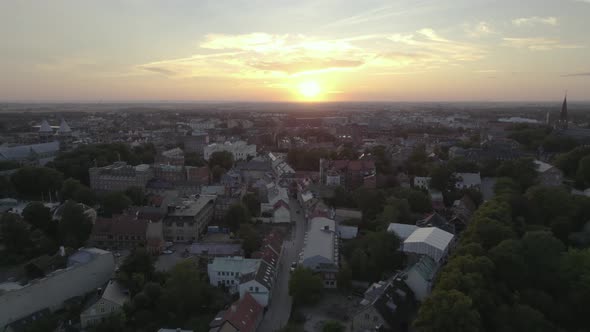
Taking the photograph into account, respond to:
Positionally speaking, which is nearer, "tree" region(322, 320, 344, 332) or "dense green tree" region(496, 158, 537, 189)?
"tree" region(322, 320, 344, 332)

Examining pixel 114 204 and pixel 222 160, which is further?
pixel 222 160

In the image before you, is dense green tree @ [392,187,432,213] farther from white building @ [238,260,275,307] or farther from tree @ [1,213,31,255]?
tree @ [1,213,31,255]

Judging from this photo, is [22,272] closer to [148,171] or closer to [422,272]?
[148,171]

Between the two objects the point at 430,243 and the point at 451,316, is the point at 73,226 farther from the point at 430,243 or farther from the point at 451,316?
the point at 451,316

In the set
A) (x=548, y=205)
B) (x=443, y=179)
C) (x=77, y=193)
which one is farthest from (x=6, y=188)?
(x=548, y=205)

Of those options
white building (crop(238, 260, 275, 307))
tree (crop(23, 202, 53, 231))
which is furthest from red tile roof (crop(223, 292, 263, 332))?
tree (crop(23, 202, 53, 231))

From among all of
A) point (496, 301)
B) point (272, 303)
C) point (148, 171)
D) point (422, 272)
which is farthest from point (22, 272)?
point (496, 301)
